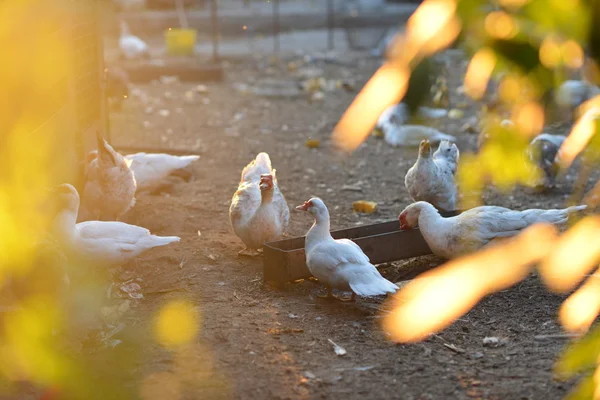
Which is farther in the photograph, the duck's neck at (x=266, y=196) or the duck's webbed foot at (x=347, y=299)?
the duck's neck at (x=266, y=196)

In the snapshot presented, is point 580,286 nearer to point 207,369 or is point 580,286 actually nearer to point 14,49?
point 207,369

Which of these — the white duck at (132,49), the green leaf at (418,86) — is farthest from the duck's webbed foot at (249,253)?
the white duck at (132,49)

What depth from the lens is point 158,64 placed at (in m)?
14.4

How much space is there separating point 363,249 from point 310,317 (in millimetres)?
723

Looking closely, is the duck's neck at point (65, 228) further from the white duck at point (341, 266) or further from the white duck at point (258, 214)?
the white duck at point (341, 266)

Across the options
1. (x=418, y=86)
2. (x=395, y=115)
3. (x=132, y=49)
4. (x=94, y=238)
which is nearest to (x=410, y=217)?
(x=94, y=238)

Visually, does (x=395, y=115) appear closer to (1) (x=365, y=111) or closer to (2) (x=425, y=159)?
(1) (x=365, y=111)

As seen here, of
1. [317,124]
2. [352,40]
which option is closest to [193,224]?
[317,124]

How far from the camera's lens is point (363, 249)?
16.1 feet

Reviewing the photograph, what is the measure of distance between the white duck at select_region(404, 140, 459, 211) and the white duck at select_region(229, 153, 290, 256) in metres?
1.19

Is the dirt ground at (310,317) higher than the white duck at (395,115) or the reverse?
the reverse

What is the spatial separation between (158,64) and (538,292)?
11147 mm

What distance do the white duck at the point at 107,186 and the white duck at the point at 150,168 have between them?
741 millimetres

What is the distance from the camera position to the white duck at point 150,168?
6867 millimetres
